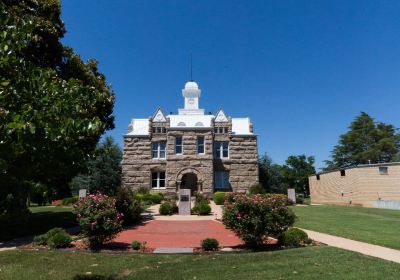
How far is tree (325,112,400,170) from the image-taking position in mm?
72500

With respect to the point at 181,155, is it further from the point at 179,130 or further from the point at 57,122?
the point at 57,122

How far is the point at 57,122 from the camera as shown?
5305mm

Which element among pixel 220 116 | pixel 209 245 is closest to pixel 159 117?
pixel 220 116

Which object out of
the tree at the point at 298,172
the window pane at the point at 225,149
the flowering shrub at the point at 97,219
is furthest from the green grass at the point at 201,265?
the tree at the point at 298,172

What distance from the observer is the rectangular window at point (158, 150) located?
4028cm

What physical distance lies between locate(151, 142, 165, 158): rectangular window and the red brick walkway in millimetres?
19621

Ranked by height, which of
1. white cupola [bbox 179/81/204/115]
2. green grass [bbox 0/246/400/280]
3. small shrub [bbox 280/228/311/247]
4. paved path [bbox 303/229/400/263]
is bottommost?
green grass [bbox 0/246/400/280]

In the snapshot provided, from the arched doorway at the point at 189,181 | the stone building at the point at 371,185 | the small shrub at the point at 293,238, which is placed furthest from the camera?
the arched doorway at the point at 189,181

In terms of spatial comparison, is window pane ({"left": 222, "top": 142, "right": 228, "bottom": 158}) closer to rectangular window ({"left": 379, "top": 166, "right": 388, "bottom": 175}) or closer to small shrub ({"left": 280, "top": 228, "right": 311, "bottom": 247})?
rectangular window ({"left": 379, "top": 166, "right": 388, "bottom": 175})

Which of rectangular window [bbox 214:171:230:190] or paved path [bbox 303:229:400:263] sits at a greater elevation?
rectangular window [bbox 214:171:230:190]

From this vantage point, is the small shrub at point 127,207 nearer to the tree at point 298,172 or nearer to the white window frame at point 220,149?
the white window frame at point 220,149

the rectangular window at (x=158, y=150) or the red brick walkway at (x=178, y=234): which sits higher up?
the rectangular window at (x=158, y=150)

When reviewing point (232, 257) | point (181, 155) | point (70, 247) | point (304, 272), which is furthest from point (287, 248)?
point (181, 155)

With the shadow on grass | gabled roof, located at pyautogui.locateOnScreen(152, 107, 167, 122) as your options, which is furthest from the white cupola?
the shadow on grass
